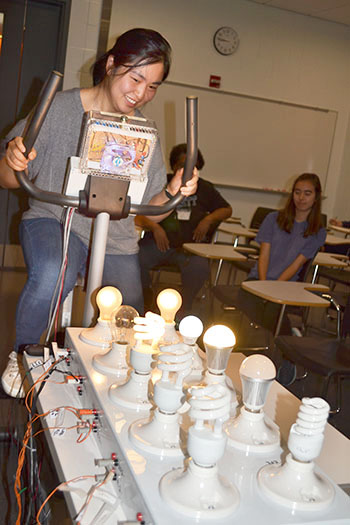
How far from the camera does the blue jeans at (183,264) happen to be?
13.5ft

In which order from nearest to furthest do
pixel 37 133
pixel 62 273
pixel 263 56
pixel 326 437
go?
pixel 326 437 → pixel 37 133 → pixel 62 273 → pixel 263 56

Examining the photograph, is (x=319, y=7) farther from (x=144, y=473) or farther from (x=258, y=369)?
(x=144, y=473)

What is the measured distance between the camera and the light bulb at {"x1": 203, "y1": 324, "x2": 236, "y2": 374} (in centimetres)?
111

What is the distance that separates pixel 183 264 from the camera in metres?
4.21

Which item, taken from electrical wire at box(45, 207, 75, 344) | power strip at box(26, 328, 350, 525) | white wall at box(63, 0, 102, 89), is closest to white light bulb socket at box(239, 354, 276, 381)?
power strip at box(26, 328, 350, 525)

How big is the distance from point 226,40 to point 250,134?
1.21m

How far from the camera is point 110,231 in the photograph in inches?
76.2

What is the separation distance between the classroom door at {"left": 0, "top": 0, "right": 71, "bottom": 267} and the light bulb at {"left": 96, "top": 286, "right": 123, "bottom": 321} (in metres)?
2.12

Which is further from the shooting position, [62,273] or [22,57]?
[22,57]

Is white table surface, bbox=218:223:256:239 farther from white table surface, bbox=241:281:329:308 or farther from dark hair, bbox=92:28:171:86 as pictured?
dark hair, bbox=92:28:171:86

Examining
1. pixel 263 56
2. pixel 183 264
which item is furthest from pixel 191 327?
pixel 263 56

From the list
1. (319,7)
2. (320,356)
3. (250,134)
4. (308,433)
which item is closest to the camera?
(308,433)

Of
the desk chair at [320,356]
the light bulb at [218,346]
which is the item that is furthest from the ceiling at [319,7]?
the light bulb at [218,346]

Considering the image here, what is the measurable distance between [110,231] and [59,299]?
0.32 meters
